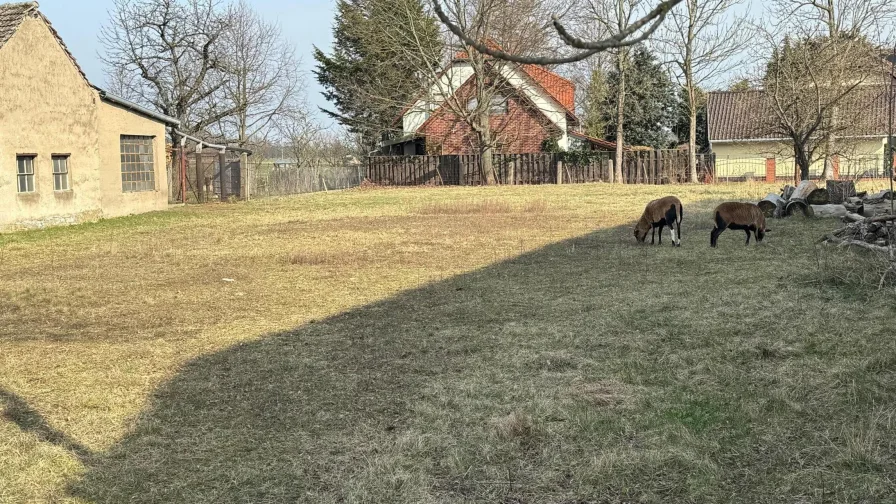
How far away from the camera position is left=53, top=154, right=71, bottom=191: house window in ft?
69.0

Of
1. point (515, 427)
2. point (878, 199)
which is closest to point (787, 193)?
point (878, 199)

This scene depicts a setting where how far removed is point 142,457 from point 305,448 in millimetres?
934

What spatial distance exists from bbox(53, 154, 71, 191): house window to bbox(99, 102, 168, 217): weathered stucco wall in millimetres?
1519

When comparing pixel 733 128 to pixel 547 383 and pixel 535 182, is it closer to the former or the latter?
pixel 535 182

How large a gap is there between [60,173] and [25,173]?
4.96ft

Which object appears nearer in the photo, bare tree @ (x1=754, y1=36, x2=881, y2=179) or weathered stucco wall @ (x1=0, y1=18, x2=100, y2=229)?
weathered stucco wall @ (x1=0, y1=18, x2=100, y2=229)

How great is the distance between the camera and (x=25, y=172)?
64.8ft

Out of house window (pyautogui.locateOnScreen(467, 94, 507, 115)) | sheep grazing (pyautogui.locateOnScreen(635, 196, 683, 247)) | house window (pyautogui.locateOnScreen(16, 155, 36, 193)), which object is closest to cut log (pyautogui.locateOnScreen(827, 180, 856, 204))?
sheep grazing (pyautogui.locateOnScreen(635, 196, 683, 247))

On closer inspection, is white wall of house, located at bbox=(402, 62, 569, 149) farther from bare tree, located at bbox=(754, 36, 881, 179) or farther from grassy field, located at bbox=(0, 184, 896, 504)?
grassy field, located at bbox=(0, 184, 896, 504)

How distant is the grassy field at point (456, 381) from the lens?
14.6 feet

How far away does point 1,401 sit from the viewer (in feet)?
19.5

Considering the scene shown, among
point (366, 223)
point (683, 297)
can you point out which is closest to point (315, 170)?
point (366, 223)

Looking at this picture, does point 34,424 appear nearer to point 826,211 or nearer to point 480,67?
point 826,211

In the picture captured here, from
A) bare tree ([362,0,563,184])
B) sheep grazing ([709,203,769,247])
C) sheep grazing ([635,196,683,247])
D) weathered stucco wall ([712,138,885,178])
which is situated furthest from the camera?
weathered stucco wall ([712,138,885,178])
